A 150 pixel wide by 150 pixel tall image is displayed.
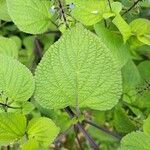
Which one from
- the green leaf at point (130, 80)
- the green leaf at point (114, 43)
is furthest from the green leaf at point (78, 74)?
the green leaf at point (130, 80)

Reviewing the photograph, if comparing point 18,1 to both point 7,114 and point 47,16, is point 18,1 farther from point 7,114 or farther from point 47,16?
point 7,114

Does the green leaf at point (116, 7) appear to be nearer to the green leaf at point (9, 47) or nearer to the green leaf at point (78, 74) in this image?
the green leaf at point (78, 74)

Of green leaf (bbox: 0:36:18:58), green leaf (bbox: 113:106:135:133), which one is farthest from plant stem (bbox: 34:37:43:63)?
green leaf (bbox: 113:106:135:133)

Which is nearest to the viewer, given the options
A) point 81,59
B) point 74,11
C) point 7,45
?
point 81,59

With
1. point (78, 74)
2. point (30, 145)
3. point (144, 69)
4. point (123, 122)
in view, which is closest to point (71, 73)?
point (78, 74)

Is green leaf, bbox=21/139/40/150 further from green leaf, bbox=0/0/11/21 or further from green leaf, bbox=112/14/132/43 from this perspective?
green leaf, bbox=0/0/11/21

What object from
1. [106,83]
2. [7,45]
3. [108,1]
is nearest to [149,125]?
[106,83]

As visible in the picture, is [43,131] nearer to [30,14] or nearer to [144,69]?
[30,14]
